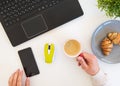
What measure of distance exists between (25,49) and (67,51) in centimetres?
15

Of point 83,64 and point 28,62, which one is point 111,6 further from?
point 28,62

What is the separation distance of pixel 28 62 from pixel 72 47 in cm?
16

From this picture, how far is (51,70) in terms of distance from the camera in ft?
3.09

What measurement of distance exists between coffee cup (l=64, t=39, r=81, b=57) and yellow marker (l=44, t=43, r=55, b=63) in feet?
0.15

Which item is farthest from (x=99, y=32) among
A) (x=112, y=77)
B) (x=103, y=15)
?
(x=112, y=77)

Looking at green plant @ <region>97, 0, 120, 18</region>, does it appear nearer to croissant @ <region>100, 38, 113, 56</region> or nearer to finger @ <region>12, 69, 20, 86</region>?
croissant @ <region>100, 38, 113, 56</region>

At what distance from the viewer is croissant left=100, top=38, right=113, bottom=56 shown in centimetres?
92

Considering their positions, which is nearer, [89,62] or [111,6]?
[111,6]

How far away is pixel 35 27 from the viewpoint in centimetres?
93

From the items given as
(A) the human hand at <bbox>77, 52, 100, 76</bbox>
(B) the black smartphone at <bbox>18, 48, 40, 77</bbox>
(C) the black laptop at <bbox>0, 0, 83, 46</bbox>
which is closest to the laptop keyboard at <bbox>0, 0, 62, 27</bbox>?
→ (C) the black laptop at <bbox>0, 0, 83, 46</bbox>

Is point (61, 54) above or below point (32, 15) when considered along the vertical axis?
below

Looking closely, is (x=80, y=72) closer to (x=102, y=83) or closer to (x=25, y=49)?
(x=102, y=83)

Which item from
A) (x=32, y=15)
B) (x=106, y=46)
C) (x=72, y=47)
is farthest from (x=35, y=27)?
(x=106, y=46)

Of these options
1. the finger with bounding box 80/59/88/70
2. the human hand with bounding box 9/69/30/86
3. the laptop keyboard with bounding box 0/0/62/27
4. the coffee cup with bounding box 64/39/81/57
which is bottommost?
the finger with bounding box 80/59/88/70
